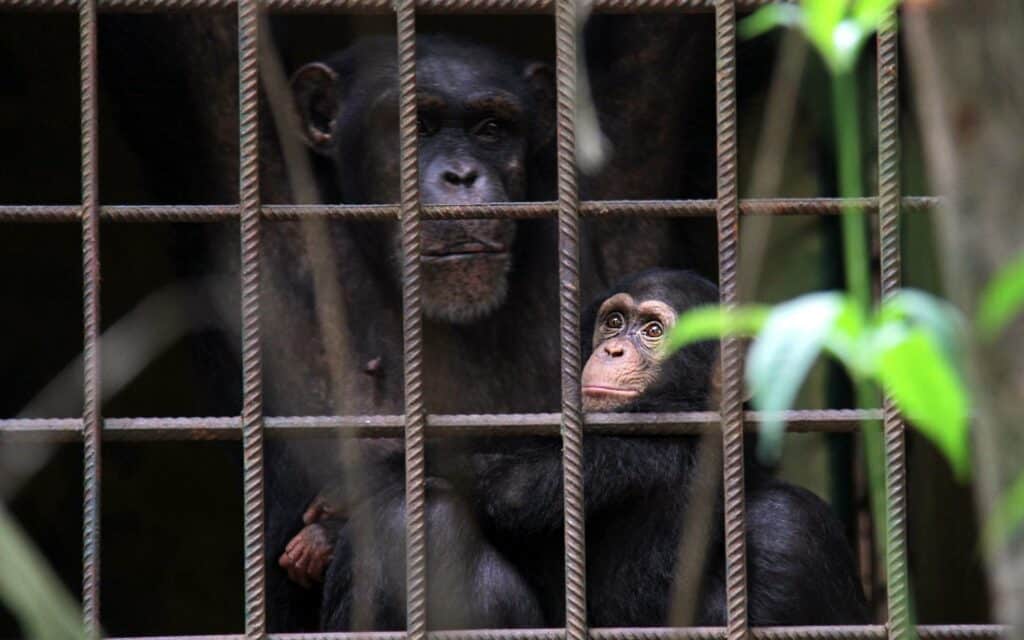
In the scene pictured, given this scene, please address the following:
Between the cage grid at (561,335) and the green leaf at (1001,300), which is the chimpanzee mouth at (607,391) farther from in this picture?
the green leaf at (1001,300)

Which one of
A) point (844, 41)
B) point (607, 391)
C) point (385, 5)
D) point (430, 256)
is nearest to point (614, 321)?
point (607, 391)

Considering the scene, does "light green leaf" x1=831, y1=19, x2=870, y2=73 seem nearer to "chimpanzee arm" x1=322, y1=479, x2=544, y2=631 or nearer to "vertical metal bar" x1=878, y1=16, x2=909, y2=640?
"vertical metal bar" x1=878, y1=16, x2=909, y2=640

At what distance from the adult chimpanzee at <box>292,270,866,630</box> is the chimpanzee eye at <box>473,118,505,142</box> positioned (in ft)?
2.39

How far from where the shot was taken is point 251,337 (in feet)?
8.39

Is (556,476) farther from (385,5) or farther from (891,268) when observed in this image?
(385,5)

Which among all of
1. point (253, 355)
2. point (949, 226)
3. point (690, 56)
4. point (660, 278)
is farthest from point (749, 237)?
point (949, 226)

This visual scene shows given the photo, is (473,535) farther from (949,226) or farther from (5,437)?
(949,226)

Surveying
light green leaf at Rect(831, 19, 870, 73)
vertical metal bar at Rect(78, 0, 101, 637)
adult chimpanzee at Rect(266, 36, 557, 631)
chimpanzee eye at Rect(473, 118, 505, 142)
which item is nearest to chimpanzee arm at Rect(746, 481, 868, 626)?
adult chimpanzee at Rect(266, 36, 557, 631)

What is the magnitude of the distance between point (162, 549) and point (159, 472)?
0.25m

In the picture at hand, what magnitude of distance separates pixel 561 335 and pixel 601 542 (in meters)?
0.58

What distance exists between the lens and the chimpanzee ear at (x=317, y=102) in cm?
374

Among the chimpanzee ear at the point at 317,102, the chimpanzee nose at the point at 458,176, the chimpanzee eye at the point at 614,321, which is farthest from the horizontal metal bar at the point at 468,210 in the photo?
the chimpanzee ear at the point at 317,102

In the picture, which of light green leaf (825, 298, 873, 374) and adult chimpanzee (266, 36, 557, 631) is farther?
adult chimpanzee (266, 36, 557, 631)

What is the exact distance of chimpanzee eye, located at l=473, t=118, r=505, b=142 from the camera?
3.59 meters
